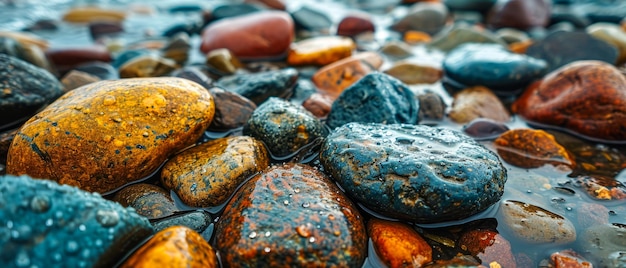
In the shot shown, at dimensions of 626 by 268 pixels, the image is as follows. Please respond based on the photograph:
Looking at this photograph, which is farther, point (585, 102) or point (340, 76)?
point (340, 76)

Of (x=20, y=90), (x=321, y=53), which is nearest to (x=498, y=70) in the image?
(x=321, y=53)

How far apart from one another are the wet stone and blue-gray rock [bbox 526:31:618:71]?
15.1 feet

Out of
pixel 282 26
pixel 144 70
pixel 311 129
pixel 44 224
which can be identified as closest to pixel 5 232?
pixel 44 224

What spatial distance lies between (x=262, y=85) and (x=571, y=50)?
12.7ft

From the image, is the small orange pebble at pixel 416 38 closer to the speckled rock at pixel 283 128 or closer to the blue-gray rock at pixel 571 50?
the blue-gray rock at pixel 571 50

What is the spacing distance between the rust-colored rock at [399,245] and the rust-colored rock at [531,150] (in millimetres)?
1294

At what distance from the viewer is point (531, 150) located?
288 cm

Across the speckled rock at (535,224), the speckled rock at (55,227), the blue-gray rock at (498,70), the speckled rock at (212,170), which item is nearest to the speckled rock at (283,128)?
the speckled rock at (212,170)

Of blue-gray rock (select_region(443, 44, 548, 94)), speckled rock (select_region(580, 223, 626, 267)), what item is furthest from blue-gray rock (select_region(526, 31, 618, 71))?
speckled rock (select_region(580, 223, 626, 267))

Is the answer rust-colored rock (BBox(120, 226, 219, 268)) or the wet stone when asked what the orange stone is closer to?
the wet stone

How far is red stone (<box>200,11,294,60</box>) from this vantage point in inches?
192

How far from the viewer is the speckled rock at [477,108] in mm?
3432

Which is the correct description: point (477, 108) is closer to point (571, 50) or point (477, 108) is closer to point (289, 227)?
point (571, 50)

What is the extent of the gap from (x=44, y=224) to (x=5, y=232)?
0.13 metres
